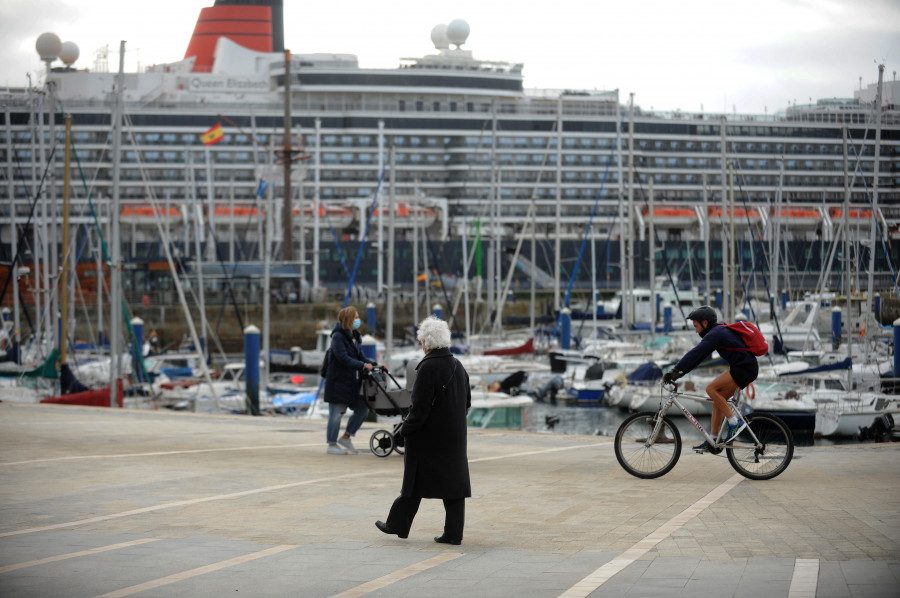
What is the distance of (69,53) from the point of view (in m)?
76.8

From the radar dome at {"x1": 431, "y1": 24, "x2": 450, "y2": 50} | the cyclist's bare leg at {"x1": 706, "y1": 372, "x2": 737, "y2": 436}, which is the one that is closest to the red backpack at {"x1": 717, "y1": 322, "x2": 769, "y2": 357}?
the cyclist's bare leg at {"x1": 706, "y1": 372, "x2": 737, "y2": 436}

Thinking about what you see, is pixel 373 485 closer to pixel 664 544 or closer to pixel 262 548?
pixel 262 548

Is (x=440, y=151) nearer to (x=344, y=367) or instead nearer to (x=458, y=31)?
(x=458, y=31)

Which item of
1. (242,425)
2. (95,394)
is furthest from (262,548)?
(95,394)

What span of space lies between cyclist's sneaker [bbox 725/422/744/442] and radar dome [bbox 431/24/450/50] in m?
73.4

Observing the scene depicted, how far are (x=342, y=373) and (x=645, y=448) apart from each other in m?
Answer: 3.25

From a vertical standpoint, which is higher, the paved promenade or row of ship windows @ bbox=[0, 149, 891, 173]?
row of ship windows @ bbox=[0, 149, 891, 173]

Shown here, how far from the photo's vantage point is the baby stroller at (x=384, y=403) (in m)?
10.4

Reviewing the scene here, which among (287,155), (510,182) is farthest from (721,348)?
(510,182)

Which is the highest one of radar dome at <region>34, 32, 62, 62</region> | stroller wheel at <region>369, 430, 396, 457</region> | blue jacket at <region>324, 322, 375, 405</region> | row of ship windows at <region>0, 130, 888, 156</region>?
radar dome at <region>34, 32, 62, 62</region>

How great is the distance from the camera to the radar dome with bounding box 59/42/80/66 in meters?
76.2

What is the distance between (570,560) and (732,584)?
1010mm

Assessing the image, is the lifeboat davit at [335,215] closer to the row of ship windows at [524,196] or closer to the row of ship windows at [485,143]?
the row of ship windows at [524,196]

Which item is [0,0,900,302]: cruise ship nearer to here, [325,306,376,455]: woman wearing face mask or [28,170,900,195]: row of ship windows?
[28,170,900,195]: row of ship windows
